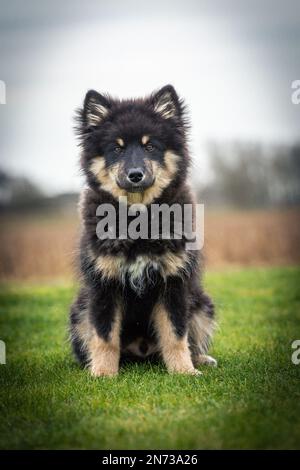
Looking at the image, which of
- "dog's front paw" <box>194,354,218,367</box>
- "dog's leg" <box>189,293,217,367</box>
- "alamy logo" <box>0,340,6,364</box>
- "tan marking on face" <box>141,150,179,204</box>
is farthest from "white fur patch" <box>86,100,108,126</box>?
"alamy logo" <box>0,340,6,364</box>

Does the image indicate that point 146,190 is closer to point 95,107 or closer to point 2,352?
point 95,107

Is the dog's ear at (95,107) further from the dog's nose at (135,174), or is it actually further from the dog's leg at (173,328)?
the dog's leg at (173,328)

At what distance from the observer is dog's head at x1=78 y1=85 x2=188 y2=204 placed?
17.9 feet

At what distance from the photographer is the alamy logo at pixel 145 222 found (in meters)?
5.47

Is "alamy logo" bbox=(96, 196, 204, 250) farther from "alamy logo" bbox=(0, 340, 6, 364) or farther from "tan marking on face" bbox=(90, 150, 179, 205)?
"alamy logo" bbox=(0, 340, 6, 364)

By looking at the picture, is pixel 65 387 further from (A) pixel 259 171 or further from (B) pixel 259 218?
(A) pixel 259 171

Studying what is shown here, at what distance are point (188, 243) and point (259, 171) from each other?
16341 millimetres

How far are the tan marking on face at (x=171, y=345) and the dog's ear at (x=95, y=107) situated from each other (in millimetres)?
1693

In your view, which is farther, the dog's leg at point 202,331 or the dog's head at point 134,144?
the dog's leg at point 202,331

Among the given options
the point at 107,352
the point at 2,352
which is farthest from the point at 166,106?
the point at 2,352

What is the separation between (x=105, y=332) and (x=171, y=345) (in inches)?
22.5

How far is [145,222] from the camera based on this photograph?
5535 millimetres

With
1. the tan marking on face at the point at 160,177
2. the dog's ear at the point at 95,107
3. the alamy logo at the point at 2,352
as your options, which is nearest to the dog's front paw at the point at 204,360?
the tan marking on face at the point at 160,177

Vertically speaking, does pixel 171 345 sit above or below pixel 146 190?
below
